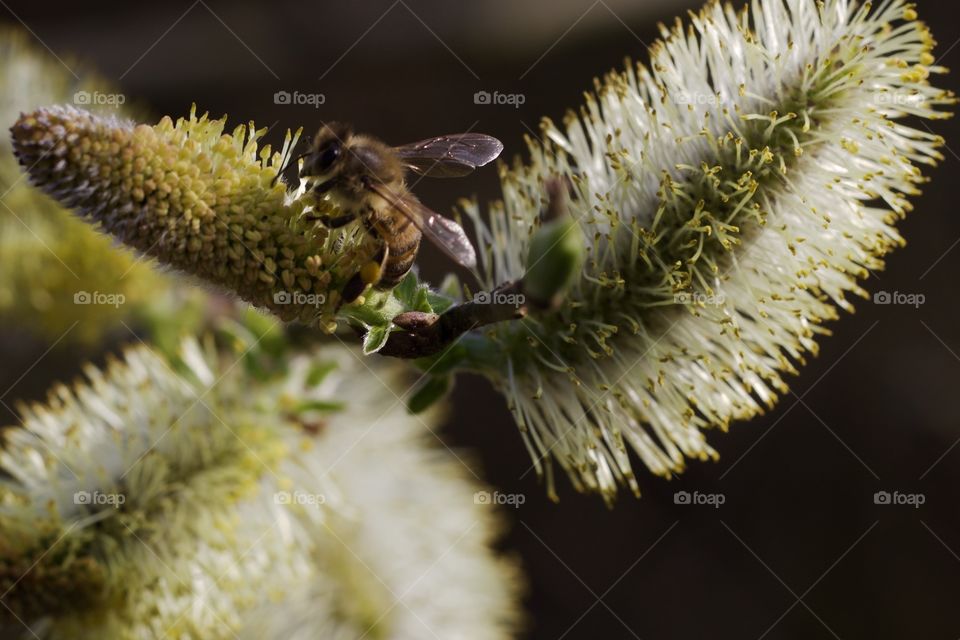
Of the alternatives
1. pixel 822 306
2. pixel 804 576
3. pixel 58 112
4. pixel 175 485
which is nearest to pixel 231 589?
pixel 175 485

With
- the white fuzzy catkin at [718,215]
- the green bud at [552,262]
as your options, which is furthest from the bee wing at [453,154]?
the green bud at [552,262]

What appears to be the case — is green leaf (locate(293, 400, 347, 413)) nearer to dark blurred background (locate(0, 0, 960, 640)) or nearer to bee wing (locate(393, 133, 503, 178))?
bee wing (locate(393, 133, 503, 178))

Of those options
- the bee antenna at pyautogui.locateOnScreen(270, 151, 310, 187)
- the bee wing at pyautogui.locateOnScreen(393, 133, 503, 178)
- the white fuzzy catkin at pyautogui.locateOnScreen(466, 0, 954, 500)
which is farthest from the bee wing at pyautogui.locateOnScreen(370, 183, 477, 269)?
the white fuzzy catkin at pyautogui.locateOnScreen(466, 0, 954, 500)

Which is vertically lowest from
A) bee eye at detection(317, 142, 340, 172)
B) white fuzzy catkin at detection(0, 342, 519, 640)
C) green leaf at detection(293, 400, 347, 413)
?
white fuzzy catkin at detection(0, 342, 519, 640)

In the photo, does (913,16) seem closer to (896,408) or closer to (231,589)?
(231,589)

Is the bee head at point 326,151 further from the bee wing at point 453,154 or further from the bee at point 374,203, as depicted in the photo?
the bee wing at point 453,154

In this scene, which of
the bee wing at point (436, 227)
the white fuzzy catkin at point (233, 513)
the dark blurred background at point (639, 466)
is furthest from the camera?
the dark blurred background at point (639, 466)
